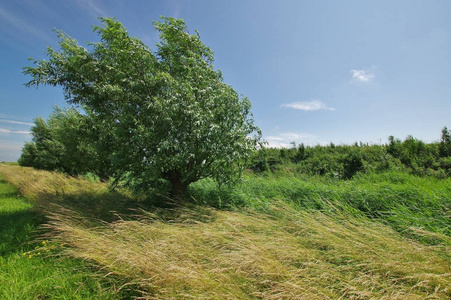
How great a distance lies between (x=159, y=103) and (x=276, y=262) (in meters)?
4.02

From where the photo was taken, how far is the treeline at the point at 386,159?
8.57m

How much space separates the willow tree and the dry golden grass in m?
1.90

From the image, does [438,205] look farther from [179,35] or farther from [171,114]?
[179,35]

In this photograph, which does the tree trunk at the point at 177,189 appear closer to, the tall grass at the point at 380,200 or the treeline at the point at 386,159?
the tall grass at the point at 380,200

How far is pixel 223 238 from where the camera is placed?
3.41 m

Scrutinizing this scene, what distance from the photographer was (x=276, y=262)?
2590 millimetres

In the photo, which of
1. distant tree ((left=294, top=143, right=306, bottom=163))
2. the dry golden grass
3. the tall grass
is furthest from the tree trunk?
distant tree ((left=294, top=143, right=306, bottom=163))

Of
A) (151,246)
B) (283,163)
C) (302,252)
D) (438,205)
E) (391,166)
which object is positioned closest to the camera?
(302,252)

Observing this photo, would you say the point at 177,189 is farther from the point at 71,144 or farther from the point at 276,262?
the point at 71,144

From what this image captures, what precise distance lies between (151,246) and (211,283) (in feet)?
4.39

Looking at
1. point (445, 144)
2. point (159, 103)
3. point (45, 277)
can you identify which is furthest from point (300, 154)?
point (45, 277)

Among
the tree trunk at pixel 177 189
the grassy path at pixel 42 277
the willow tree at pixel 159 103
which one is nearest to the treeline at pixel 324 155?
the willow tree at pixel 159 103

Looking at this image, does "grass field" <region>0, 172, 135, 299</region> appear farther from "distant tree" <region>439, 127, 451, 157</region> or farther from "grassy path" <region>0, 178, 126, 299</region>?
Answer: "distant tree" <region>439, 127, 451, 157</region>

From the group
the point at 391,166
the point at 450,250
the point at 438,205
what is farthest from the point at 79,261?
the point at 391,166
